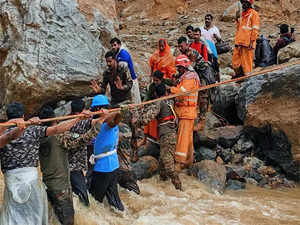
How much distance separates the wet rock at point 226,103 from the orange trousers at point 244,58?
59 centimetres

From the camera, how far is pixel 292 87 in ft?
22.6

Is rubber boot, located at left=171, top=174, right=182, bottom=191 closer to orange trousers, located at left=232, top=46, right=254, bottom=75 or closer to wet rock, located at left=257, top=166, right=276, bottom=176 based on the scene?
wet rock, located at left=257, top=166, right=276, bottom=176

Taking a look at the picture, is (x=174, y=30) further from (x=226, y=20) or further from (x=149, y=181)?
(x=149, y=181)

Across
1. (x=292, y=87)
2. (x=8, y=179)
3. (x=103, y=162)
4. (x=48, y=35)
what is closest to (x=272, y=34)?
(x=292, y=87)

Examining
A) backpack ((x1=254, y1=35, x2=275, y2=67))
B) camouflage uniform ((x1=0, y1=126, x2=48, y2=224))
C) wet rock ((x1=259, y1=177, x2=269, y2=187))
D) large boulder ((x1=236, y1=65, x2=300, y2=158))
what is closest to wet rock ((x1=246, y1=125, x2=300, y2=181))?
large boulder ((x1=236, y1=65, x2=300, y2=158))

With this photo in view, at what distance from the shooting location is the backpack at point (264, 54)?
9125mm

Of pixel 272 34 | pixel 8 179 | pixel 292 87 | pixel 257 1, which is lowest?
pixel 8 179

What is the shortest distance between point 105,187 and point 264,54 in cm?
601

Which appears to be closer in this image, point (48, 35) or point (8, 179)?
point (8, 179)

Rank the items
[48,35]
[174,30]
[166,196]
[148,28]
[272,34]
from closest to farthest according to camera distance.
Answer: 1. [166,196]
2. [48,35]
3. [272,34]
4. [174,30]
5. [148,28]

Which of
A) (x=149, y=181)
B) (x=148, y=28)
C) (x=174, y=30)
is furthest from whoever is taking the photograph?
(x=148, y=28)

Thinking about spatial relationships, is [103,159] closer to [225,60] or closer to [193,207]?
[193,207]

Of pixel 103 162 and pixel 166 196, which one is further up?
pixel 103 162

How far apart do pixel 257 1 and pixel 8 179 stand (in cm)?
1581
